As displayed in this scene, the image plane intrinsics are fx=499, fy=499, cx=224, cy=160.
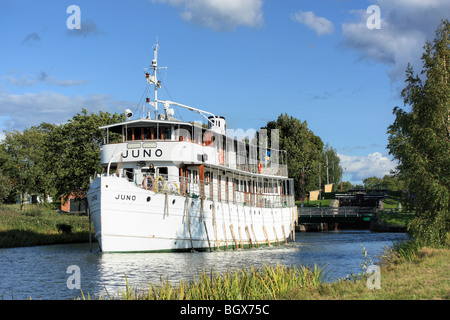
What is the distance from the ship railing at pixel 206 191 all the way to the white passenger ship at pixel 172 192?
6 centimetres

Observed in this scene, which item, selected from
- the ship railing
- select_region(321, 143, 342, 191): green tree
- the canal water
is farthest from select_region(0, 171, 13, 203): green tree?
select_region(321, 143, 342, 191): green tree

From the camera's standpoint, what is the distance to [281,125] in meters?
79.1

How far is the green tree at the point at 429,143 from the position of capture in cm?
2005

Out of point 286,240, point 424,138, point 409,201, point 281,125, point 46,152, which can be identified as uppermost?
point 281,125

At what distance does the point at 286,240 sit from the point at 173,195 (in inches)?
797

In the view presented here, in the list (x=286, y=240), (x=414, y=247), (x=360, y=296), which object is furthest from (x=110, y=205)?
(x=286, y=240)

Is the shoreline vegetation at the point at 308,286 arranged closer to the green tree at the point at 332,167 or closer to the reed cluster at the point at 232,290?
the reed cluster at the point at 232,290

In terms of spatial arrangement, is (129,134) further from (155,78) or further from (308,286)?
(308,286)

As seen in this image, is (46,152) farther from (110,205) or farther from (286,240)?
(110,205)

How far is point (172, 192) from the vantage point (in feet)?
93.6

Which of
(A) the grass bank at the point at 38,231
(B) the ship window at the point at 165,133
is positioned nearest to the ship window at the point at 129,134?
(B) the ship window at the point at 165,133

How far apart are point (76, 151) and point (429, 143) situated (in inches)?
1524

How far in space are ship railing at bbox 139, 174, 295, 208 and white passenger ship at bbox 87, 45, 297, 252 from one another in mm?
60

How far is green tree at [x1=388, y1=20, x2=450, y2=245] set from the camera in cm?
2005
